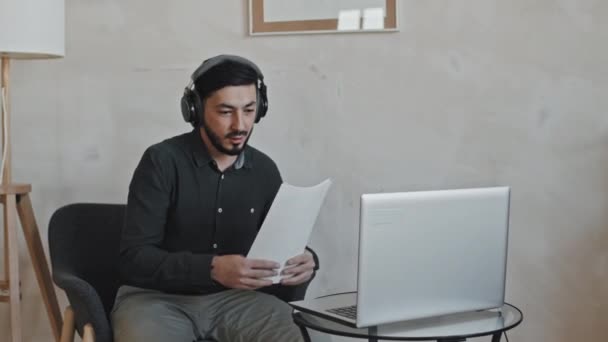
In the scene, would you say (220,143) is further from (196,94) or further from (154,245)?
(154,245)

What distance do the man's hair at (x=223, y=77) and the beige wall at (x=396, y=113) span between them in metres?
0.59

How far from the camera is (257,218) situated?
2.52 meters

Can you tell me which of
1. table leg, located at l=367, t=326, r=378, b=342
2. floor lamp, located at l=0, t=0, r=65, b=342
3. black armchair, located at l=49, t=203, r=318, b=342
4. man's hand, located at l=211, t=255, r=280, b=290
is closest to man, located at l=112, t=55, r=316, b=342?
man's hand, located at l=211, t=255, r=280, b=290

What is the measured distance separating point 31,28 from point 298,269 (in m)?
1.08

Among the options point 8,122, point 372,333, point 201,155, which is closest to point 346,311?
point 372,333

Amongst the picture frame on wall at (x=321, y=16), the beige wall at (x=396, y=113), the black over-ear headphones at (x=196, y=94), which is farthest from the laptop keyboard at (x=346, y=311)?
the picture frame on wall at (x=321, y=16)

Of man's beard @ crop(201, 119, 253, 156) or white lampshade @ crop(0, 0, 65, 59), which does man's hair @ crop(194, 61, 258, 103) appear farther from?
white lampshade @ crop(0, 0, 65, 59)

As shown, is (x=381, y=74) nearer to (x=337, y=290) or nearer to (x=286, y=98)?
(x=286, y=98)

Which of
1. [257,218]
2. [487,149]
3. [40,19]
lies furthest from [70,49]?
[487,149]

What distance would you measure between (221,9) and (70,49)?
561mm

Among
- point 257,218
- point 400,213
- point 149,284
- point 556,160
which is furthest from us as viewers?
point 556,160

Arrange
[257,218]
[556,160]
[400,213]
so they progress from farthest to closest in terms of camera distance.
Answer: [556,160] → [257,218] → [400,213]

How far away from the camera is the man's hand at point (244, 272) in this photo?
85.4 inches

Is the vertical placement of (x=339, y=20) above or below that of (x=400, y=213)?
above
